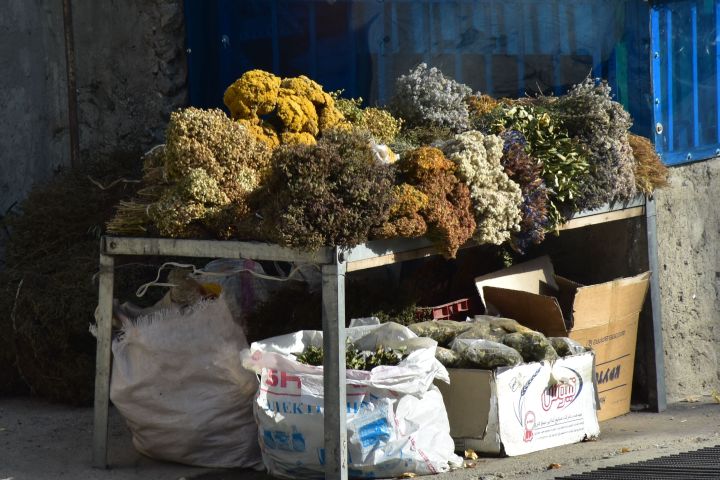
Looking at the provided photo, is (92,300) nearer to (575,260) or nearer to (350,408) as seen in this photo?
(350,408)

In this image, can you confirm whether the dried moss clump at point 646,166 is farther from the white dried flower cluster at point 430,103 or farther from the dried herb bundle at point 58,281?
the dried herb bundle at point 58,281

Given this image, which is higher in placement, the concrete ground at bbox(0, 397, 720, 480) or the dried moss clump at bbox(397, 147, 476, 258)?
the dried moss clump at bbox(397, 147, 476, 258)

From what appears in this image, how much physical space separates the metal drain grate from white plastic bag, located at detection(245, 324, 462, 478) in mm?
617

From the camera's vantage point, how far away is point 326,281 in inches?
175

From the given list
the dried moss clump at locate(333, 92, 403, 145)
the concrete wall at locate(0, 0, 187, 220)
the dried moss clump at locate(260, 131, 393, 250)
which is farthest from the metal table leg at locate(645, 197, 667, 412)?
the concrete wall at locate(0, 0, 187, 220)

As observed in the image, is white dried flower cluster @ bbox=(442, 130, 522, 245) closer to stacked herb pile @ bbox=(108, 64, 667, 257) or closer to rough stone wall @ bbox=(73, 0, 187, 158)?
stacked herb pile @ bbox=(108, 64, 667, 257)

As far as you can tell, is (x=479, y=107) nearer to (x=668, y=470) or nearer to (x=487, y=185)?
(x=487, y=185)

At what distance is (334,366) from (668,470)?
1.55 m

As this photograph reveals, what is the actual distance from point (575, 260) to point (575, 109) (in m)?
1.18

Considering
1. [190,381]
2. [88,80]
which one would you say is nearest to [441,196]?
[190,381]

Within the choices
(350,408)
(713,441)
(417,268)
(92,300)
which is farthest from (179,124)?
(713,441)

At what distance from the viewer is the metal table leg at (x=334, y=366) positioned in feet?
14.6

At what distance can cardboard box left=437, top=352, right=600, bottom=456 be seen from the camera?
5.13 meters

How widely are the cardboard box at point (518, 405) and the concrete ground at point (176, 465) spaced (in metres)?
0.08
